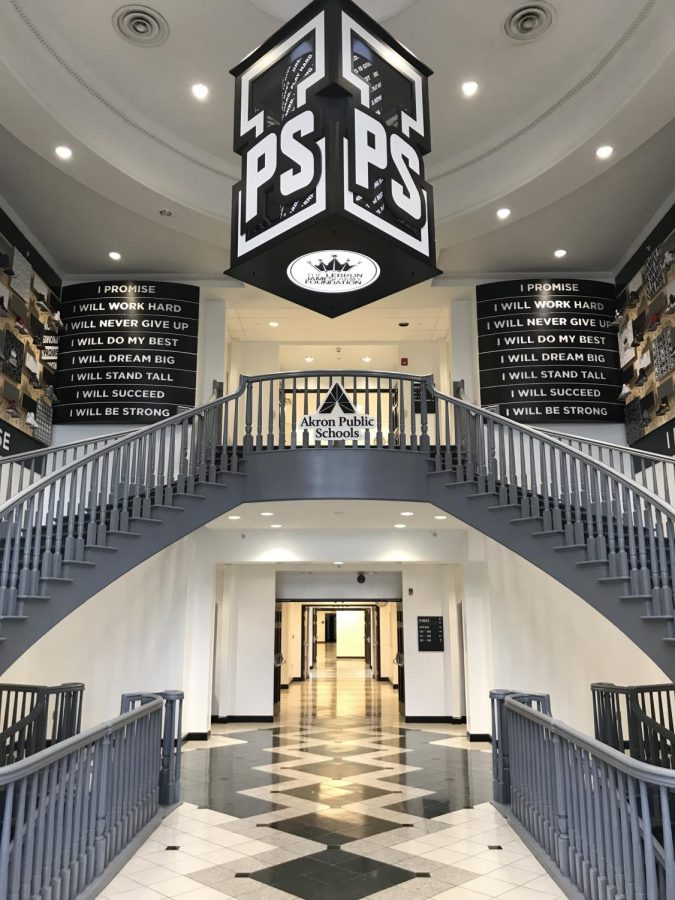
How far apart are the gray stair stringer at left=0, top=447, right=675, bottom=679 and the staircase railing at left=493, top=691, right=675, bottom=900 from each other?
1276 millimetres

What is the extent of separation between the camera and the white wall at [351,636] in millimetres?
32844

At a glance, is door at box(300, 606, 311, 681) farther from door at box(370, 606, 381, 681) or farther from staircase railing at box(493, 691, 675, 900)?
staircase railing at box(493, 691, 675, 900)

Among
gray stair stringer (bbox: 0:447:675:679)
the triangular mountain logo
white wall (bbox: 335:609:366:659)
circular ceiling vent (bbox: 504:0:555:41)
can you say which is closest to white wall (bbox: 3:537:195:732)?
A: gray stair stringer (bbox: 0:447:675:679)

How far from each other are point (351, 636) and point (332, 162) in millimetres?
30091

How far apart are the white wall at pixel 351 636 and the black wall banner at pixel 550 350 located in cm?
2283

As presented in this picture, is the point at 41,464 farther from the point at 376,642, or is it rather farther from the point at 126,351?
the point at 376,642

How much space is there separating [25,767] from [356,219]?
368 cm

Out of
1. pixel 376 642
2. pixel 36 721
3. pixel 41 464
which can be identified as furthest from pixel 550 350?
pixel 376 642

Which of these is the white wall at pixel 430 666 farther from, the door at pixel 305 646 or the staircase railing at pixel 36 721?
the door at pixel 305 646

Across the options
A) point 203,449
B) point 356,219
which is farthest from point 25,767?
point 203,449

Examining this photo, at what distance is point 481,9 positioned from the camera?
7.63 m

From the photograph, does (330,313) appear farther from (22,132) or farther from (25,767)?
(22,132)

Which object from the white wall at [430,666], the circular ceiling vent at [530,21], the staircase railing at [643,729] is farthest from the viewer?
the white wall at [430,666]

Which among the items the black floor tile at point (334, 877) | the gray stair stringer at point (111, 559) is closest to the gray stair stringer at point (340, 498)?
the gray stair stringer at point (111, 559)
